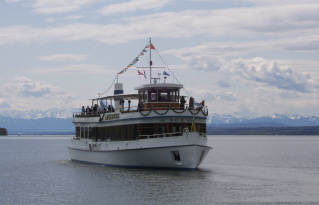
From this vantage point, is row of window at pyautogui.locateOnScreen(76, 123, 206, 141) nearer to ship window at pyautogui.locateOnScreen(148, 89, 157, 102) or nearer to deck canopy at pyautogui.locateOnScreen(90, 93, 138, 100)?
ship window at pyautogui.locateOnScreen(148, 89, 157, 102)

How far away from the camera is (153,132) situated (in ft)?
144

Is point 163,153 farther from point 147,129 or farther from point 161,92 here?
point 161,92

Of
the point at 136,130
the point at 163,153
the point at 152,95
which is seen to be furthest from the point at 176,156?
the point at 152,95

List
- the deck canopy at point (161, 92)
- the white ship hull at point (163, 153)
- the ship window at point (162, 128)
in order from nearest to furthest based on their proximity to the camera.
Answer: the white ship hull at point (163, 153) < the ship window at point (162, 128) < the deck canopy at point (161, 92)

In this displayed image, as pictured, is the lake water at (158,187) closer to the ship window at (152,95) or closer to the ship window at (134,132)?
the ship window at (134,132)

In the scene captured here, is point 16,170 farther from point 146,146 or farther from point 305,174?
point 305,174

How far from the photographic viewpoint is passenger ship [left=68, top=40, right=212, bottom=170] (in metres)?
42.3

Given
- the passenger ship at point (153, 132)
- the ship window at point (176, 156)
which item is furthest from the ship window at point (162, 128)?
the ship window at point (176, 156)

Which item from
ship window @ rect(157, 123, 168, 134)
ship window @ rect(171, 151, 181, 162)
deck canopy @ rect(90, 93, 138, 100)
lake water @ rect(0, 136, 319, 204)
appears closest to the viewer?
lake water @ rect(0, 136, 319, 204)

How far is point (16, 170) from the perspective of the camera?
2099 inches

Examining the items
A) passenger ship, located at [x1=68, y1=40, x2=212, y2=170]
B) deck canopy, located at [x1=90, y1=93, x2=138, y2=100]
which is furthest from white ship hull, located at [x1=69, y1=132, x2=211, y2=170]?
deck canopy, located at [x1=90, y1=93, x2=138, y2=100]

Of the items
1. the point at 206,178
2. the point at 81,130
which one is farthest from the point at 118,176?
the point at 81,130

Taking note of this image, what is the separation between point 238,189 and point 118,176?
10617 millimetres

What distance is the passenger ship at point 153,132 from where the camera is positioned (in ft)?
139
